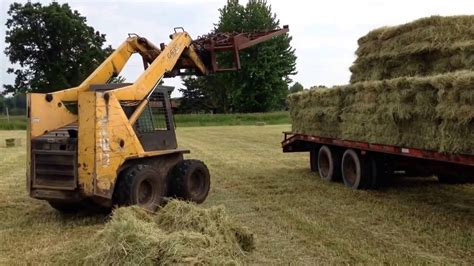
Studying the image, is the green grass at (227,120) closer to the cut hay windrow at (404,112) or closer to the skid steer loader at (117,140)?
the cut hay windrow at (404,112)

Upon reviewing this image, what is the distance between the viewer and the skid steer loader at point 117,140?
7977 millimetres

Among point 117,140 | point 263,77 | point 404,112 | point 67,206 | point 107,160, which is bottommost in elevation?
point 67,206

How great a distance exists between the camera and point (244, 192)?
11.2 m

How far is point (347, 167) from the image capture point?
12031 mm

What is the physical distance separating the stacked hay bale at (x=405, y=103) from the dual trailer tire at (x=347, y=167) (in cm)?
53

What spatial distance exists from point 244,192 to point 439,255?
5397 mm

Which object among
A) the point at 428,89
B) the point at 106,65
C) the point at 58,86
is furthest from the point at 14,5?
the point at 428,89

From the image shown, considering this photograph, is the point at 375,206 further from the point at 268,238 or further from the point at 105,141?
the point at 105,141

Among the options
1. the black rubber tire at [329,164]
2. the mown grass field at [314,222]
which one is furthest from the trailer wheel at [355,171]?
the black rubber tire at [329,164]

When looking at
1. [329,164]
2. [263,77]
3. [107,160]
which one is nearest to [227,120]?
[263,77]

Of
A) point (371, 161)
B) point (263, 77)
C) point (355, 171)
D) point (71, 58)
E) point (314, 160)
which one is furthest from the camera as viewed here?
point (263, 77)

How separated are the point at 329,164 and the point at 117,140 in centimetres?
615

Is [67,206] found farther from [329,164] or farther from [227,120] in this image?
[227,120]

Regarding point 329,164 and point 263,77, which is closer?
point 329,164
